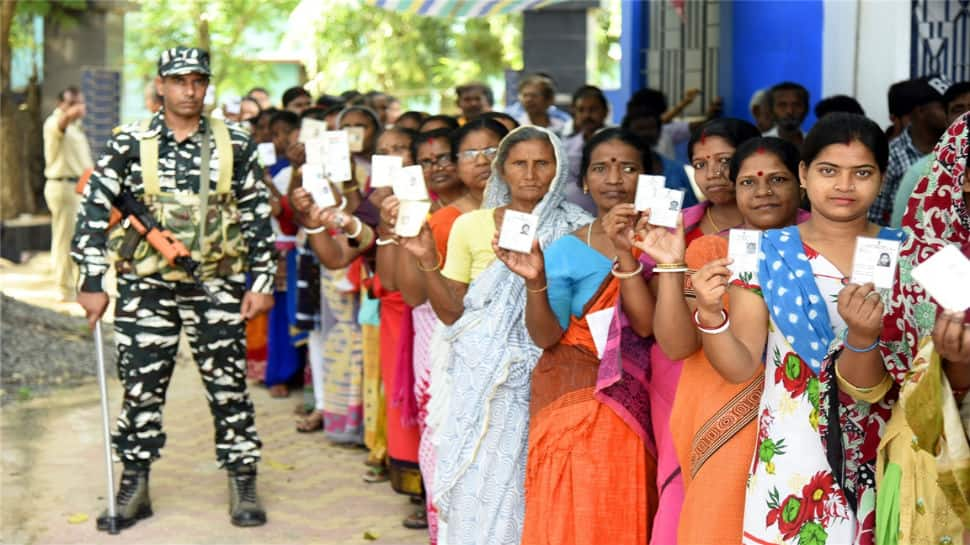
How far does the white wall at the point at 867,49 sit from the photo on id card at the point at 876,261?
179 inches

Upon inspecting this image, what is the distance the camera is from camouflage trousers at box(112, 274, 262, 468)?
6.16 meters

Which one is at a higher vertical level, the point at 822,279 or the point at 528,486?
the point at 822,279

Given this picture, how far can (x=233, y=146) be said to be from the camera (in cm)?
619

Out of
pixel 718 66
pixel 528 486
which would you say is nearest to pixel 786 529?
pixel 528 486

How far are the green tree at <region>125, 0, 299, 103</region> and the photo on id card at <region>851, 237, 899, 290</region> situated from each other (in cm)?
1824

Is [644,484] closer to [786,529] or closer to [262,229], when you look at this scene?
[786,529]

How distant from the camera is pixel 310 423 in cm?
852

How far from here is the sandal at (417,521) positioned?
6391 mm

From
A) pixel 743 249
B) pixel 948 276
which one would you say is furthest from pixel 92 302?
pixel 948 276

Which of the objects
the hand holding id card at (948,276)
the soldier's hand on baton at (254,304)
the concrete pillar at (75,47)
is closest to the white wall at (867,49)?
the soldier's hand on baton at (254,304)

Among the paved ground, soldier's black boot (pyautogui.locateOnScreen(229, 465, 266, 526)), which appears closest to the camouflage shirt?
soldier's black boot (pyautogui.locateOnScreen(229, 465, 266, 526))

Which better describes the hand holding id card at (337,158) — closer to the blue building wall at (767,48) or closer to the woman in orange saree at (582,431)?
the woman in orange saree at (582,431)

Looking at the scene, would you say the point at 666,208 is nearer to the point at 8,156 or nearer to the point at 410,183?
the point at 410,183

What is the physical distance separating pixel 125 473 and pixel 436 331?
5.96ft
